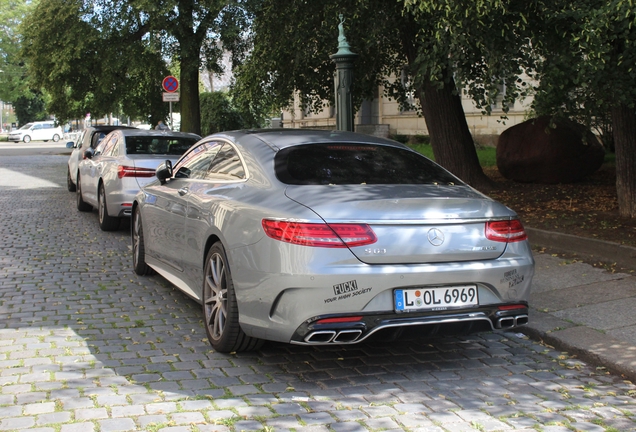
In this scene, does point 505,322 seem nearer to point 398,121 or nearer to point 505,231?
point 505,231

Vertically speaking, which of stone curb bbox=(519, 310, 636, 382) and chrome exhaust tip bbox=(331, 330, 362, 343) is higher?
chrome exhaust tip bbox=(331, 330, 362, 343)

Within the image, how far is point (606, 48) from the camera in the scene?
8.34m

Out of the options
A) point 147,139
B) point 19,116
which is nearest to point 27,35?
point 147,139

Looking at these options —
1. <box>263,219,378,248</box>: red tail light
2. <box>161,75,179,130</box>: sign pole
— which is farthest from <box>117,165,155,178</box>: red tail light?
<box>161,75,179,130</box>: sign pole

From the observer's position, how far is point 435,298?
480 centimetres

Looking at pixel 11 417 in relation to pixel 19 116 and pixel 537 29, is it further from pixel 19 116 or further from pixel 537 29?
pixel 19 116

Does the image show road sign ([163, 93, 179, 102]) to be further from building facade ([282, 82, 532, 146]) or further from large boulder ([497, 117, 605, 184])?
large boulder ([497, 117, 605, 184])

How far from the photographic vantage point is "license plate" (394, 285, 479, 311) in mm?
4730

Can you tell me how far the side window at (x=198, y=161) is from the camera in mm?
6586

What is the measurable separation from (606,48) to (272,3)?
7750 mm

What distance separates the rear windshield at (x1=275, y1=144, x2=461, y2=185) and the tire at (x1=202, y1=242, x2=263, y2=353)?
75 centimetres

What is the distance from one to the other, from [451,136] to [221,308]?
937 centimetres

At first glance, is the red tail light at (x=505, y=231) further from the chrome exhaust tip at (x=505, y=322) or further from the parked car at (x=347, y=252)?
the chrome exhaust tip at (x=505, y=322)

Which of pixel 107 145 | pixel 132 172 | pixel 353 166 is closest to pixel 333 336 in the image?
pixel 353 166
